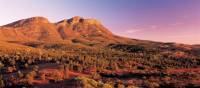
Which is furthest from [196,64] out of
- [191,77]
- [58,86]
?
[58,86]

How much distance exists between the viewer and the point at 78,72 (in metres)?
85.2

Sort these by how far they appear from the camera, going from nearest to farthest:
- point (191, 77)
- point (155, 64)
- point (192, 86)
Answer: point (192, 86)
point (191, 77)
point (155, 64)

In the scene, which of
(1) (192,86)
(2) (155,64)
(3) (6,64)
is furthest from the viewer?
(2) (155,64)

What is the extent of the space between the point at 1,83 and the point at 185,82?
129 feet

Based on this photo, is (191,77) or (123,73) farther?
(123,73)

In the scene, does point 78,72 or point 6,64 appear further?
point 6,64

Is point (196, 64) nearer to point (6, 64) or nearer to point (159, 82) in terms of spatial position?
point (159, 82)

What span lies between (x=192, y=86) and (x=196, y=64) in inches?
1785

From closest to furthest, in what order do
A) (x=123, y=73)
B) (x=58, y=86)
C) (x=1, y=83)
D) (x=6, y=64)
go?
(x=58, y=86)
(x=1, y=83)
(x=123, y=73)
(x=6, y=64)

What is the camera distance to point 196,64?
11488cm

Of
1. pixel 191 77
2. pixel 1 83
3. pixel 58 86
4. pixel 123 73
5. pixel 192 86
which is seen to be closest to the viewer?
pixel 58 86

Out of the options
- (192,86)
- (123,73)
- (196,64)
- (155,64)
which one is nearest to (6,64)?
(123,73)

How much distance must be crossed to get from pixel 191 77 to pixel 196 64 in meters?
33.3

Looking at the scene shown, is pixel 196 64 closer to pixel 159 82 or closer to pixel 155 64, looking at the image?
pixel 155 64
